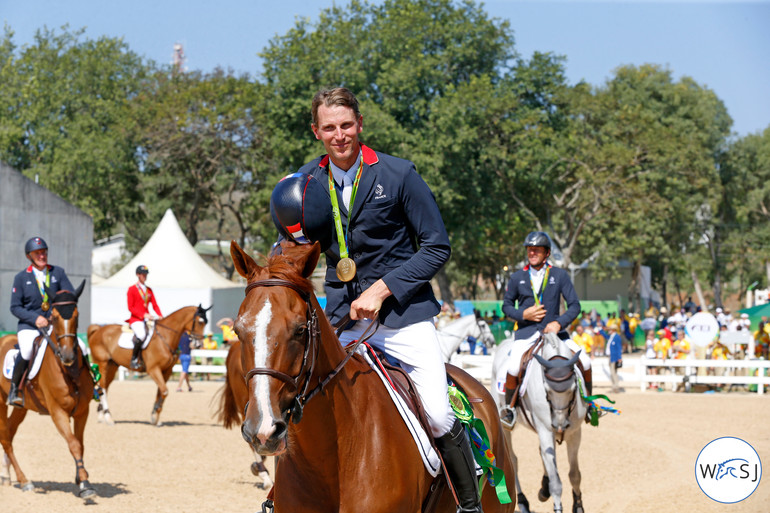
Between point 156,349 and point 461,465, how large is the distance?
14618 millimetres

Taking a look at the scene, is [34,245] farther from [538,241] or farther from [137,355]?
[137,355]

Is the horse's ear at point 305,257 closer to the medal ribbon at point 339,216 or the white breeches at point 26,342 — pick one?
the medal ribbon at point 339,216

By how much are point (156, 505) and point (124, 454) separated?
4.24m

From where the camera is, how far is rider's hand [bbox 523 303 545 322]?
9320 millimetres

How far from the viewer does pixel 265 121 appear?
4528 centimetres

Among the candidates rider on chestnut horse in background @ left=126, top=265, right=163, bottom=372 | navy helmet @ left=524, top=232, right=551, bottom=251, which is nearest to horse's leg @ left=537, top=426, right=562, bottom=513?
navy helmet @ left=524, top=232, right=551, bottom=251

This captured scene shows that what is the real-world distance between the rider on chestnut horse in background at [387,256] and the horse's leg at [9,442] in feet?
27.7

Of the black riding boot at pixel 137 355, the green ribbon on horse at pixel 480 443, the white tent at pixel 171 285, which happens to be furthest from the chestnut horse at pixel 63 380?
the white tent at pixel 171 285

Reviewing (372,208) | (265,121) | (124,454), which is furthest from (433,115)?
(372,208)

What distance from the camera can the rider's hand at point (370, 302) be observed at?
12.6 ft

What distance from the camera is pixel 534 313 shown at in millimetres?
9352

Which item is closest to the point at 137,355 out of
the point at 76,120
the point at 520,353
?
the point at 520,353

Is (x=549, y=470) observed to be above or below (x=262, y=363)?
below

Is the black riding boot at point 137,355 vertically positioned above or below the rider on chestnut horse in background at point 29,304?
below
